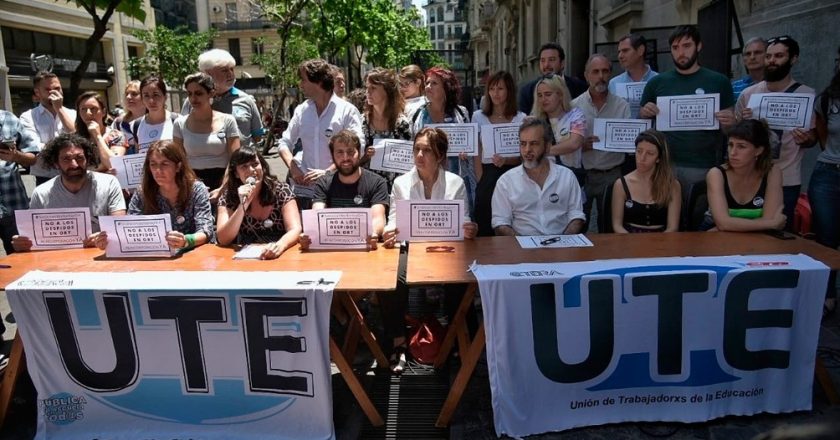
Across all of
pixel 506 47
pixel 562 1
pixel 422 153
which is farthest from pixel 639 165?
pixel 506 47

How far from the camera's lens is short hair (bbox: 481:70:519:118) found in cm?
472

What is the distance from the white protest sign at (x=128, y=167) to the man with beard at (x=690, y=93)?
3814 millimetres

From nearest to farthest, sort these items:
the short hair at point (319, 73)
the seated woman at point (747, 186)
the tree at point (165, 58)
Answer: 1. the seated woman at point (747, 186)
2. the short hair at point (319, 73)
3. the tree at point (165, 58)

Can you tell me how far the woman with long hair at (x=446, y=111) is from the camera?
494 cm

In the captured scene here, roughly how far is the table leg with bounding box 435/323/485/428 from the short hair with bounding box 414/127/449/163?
139 cm

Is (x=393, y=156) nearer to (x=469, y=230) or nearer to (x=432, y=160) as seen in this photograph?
(x=432, y=160)

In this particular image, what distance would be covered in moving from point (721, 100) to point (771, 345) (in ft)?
6.98

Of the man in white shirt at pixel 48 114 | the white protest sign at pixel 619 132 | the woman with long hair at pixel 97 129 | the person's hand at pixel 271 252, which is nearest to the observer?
the person's hand at pixel 271 252

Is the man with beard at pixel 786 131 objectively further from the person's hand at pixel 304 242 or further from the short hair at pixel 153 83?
the short hair at pixel 153 83

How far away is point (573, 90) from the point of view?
596cm

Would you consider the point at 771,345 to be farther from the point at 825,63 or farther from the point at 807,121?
the point at 825,63

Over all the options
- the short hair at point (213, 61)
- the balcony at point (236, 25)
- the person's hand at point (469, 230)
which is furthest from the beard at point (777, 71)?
the balcony at point (236, 25)

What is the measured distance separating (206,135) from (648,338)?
351 cm

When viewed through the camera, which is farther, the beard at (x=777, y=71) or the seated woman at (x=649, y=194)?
the beard at (x=777, y=71)
